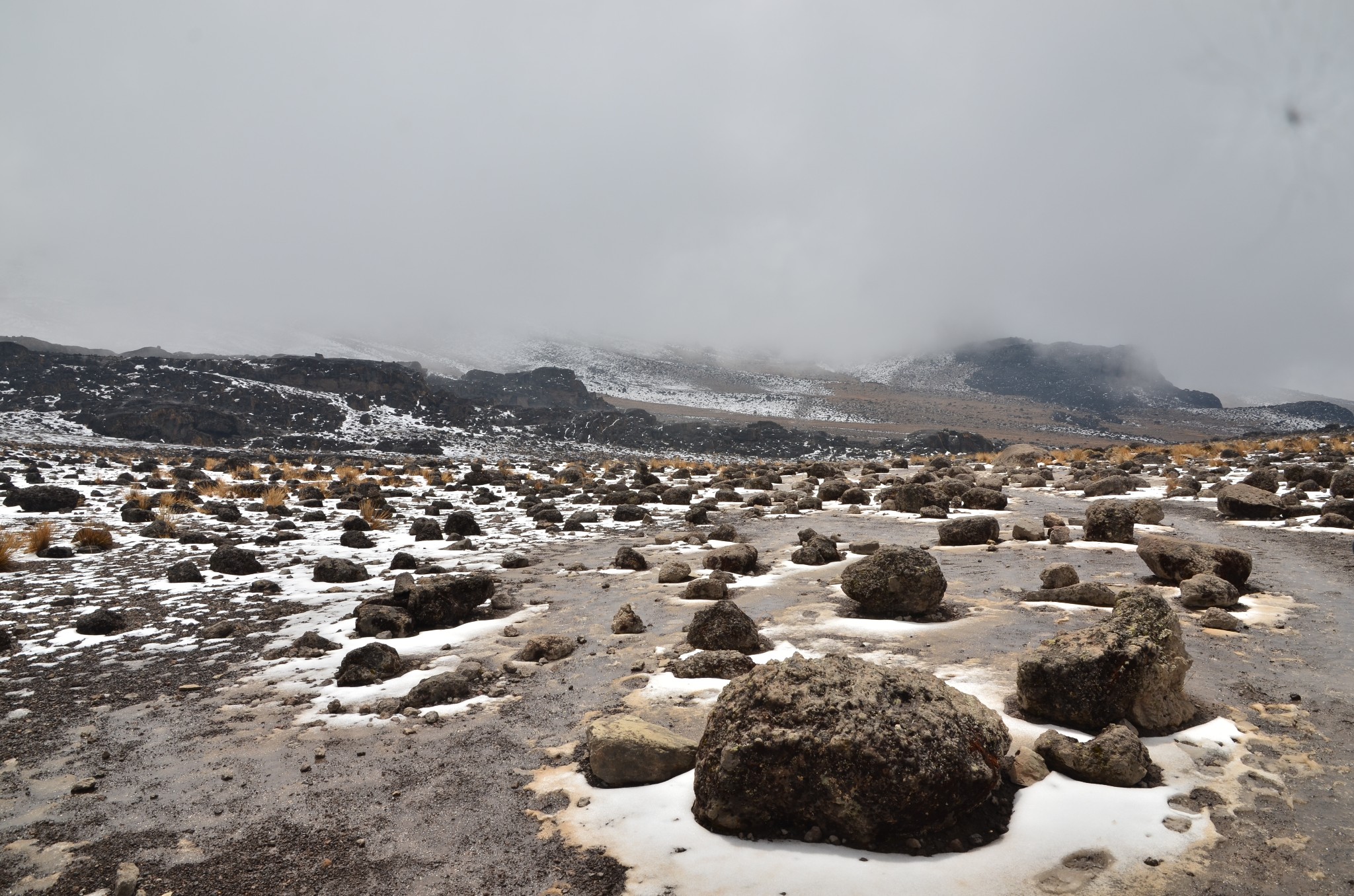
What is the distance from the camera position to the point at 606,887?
9.31 feet

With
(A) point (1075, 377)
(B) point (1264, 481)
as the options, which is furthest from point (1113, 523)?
(A) point (1075, 377)

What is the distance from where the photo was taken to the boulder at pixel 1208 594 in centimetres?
598

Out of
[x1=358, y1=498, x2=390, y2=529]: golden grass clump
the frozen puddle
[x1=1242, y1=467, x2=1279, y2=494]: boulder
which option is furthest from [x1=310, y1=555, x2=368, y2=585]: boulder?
[x1=1242, y1=467, x2=1279, y2=494]: boulder

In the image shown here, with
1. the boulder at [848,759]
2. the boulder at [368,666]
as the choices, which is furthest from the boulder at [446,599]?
the boulder at [848,759]

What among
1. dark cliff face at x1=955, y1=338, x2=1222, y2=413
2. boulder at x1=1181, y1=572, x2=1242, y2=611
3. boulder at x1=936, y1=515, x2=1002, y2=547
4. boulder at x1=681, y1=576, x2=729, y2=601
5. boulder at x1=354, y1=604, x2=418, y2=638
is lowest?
boulder at x1=354, y1=604, x2=418, y2=638

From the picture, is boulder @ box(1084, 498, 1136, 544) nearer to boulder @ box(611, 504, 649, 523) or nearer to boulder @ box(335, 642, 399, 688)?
boulder @ box(611, 504, 649, 523)

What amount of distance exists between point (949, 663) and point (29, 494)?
16.9m

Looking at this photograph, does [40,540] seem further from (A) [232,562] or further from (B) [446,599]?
(B) [446,599]

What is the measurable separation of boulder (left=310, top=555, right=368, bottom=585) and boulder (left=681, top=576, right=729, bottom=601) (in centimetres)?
475

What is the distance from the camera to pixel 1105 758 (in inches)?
129

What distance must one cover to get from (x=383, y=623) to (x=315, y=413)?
2058 inches

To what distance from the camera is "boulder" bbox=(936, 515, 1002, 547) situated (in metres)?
9.98

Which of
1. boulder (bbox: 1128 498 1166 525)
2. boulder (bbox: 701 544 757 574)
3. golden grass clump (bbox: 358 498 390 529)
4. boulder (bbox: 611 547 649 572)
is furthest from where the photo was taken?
golden grass clump (bbox: 358 498 390 529)

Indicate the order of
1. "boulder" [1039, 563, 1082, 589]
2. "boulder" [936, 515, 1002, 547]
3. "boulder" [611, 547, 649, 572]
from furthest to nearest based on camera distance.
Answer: "boulder" [936, 515, 1002, 547]
"boulder" [611, 547, 649, 572]
"boulder" [1039, 563, 1082, 589]
